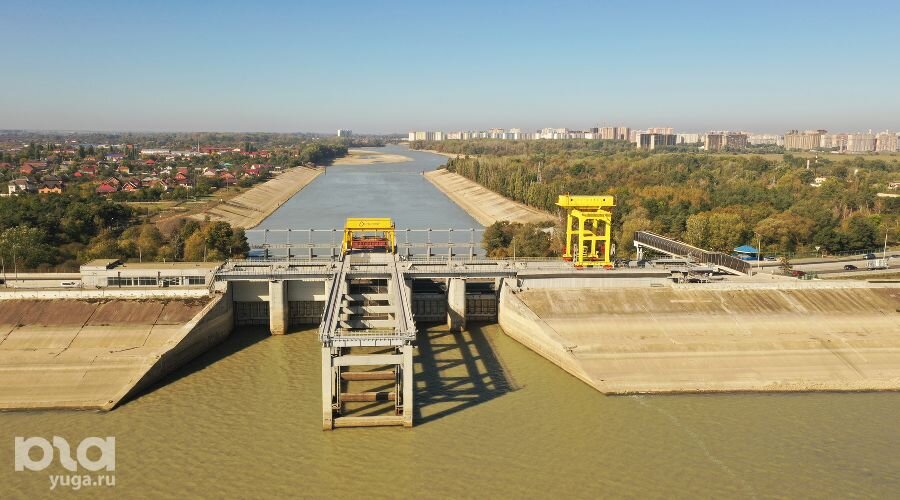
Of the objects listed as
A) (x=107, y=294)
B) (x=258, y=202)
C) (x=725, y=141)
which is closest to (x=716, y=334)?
(x=107, y=294)

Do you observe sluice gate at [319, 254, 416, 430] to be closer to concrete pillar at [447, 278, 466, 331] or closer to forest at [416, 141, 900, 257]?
concrete pillar at [447, 278, 466, 331]

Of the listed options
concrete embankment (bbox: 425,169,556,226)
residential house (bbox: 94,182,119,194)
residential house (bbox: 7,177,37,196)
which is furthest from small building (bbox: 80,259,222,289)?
residential house (bbox: 7,177,37,196)

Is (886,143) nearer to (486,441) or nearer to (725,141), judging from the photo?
(725,141)

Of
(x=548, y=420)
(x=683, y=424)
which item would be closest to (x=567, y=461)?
(x=548, y=420)

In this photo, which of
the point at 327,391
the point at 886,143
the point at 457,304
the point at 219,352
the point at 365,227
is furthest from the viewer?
the point at 886,143

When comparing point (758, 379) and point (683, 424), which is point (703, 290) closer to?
point (758, 379)

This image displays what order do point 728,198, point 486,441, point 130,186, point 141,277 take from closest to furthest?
point 486,441, point 141,277, point 728,198, point 130,186

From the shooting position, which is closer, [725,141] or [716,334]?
[716,334]
